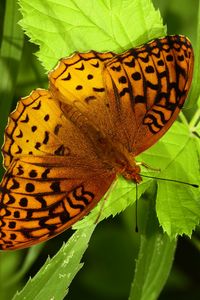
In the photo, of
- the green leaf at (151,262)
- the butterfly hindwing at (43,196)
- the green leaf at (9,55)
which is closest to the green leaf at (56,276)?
the butterfly hindwing at (43,196)

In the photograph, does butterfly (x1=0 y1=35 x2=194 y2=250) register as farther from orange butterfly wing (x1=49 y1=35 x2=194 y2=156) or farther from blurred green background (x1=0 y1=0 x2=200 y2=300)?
blurred green background (x1=0 y1=0 x2=200 y2=300)

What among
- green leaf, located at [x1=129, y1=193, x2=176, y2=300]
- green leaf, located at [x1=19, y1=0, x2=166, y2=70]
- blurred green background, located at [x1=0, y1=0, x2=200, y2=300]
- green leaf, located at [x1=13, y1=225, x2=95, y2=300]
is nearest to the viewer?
green leaf, located at [x1=13, y1=225, x2=95, y2=300]

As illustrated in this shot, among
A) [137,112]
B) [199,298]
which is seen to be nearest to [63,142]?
[137,112]

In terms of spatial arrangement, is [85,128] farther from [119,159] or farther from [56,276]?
[56,276]

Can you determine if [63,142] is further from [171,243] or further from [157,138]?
[171,243]

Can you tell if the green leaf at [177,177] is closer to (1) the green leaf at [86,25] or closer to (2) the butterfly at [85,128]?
(2) the butterfly at [85,128]

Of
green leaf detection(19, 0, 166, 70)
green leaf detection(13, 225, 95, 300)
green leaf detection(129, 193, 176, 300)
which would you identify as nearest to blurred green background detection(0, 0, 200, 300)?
green leaf detection(129, 193, 176, 300)

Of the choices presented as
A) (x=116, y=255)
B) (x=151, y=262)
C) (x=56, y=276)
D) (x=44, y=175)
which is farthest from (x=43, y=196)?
(x=116, y=255)
